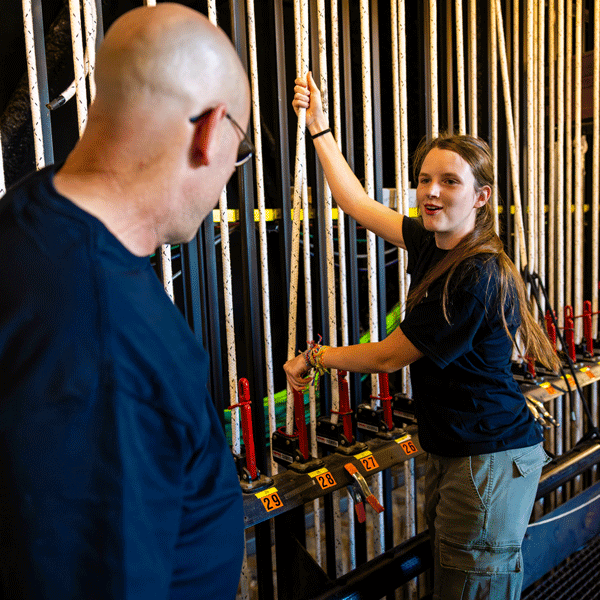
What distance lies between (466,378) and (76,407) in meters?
1.12

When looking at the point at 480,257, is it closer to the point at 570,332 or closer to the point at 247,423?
the point at 247,423

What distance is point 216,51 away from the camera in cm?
68

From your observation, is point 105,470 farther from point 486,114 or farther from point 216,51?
point 486,114

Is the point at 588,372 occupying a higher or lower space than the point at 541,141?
lower

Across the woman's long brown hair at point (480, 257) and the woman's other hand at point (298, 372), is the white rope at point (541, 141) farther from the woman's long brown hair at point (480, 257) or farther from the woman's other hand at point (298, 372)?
the woman's other hand at point (298, 372)

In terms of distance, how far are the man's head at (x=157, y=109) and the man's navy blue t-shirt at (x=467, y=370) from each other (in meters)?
0.84

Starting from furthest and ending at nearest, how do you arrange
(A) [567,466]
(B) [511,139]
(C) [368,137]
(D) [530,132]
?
(D) [530,132] → (A) [567,466] → (B) [511,139] → (C) [368,137]

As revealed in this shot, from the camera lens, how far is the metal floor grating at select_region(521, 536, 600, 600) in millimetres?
2340

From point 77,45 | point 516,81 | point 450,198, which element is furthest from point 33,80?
point 516,81

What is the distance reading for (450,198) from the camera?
1.50 m

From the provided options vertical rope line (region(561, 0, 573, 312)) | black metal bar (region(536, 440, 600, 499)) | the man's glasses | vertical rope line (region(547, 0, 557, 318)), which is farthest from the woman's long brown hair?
vertical rope line (region(561, 0, 573, 312))

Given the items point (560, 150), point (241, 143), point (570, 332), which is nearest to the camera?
point (241, 143)

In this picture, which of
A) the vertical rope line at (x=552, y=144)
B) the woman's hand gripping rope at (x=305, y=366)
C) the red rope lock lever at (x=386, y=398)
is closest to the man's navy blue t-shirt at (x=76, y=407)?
the woman's hand gripping rope at (x=305, y=366)

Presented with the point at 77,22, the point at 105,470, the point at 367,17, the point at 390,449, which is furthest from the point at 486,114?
the point at 105,470
